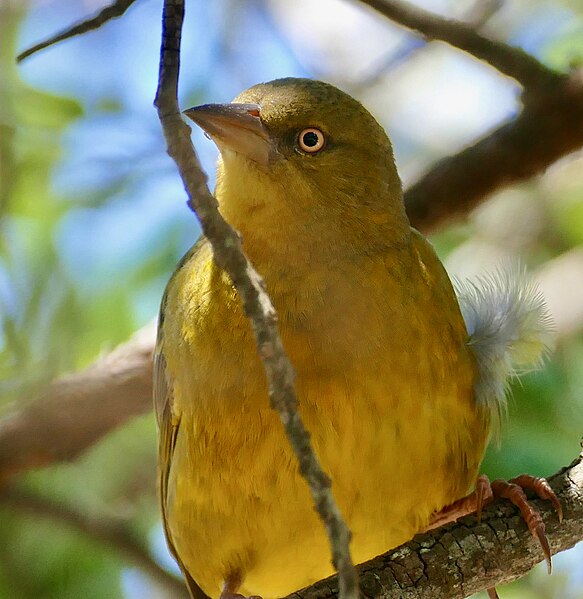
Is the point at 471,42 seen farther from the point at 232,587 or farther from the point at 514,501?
the point at 232,587

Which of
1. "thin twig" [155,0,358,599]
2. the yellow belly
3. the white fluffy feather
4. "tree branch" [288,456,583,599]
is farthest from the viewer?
the white fluffy feather

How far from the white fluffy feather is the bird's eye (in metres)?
0.97

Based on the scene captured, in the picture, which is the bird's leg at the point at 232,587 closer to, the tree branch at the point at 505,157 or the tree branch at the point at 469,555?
the tree branch at the point at 469,555

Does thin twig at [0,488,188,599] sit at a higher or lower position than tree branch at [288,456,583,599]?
higher

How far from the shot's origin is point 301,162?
159 inches

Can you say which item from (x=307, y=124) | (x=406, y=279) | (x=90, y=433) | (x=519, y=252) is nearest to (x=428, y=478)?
(x=406, y=279)

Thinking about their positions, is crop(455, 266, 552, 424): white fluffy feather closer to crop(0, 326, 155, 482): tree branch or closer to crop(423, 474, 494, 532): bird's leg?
crop(423, 474, 494, 532): bird's leg

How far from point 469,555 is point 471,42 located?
209cm

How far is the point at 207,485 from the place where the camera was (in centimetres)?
392

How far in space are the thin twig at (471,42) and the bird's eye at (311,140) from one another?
0.57 meters

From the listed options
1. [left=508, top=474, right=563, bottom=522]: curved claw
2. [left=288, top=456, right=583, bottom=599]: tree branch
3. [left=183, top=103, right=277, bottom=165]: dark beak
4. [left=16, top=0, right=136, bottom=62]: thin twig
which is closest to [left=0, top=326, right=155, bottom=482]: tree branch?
[left=183, top=103, right=277, bottom=165]: dark beak

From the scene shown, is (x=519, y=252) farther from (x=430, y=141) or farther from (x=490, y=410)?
(x=490, y=410)

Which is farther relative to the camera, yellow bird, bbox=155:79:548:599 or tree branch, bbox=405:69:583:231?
tree branch, bbox=405:69:583:231

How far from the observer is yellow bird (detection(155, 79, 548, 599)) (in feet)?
12.3
